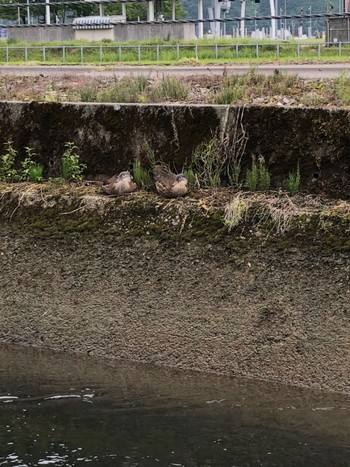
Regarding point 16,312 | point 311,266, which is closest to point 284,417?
point 311,266

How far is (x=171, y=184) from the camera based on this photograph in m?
9.58

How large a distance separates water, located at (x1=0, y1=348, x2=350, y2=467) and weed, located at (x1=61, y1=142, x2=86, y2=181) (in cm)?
240

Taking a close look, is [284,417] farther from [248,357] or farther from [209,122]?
[209,122]

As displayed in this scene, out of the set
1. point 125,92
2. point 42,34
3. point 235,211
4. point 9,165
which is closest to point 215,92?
point 125,92

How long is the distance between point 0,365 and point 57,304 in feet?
3.05

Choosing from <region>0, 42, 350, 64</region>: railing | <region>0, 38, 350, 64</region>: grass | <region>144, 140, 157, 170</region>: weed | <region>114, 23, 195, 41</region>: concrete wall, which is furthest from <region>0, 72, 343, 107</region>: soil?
<region>114, 23, 195, 41</region>: concrete wall

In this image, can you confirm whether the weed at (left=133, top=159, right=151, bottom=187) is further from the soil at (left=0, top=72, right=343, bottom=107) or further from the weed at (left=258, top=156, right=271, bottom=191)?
the soil at (left=0, top=72, right=343, bottom=107)

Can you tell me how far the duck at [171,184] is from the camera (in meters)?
9.50

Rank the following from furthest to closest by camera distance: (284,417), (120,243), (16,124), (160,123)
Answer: (16,124) < (160,123) < (120,243) < (284,417)

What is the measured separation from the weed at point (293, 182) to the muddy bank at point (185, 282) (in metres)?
0.15

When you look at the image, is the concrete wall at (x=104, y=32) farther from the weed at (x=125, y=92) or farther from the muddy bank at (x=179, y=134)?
the muddy bank at (x=179, y=134)

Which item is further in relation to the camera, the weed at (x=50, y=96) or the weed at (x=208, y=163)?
the weed at (x=50, y=96)

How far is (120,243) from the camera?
369 inches

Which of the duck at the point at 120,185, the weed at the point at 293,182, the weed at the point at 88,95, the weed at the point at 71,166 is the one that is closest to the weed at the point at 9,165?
the weed at the point at 71,166
